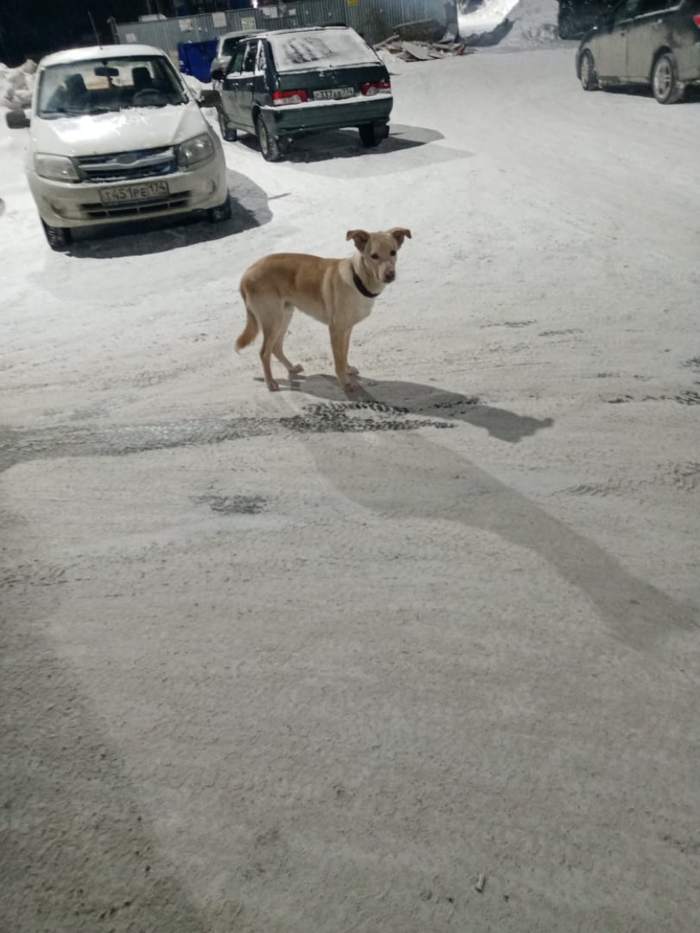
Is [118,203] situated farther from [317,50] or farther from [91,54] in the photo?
[317,50]

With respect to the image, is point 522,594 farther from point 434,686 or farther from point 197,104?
point 197,104

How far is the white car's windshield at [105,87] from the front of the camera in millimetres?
7801

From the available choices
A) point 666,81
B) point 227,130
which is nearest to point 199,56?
point 227,130

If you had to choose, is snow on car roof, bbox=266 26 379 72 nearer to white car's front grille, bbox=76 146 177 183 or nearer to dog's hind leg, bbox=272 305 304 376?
white car's front grille, bbox=76 146 177 183

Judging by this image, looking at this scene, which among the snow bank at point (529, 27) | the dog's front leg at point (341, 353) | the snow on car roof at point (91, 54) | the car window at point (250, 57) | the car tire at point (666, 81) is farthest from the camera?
the snow bank at point (529, 27)

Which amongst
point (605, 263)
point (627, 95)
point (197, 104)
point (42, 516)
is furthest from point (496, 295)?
point (627, 95)

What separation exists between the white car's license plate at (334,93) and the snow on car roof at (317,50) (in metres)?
0.32

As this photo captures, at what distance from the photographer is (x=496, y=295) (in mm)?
5359

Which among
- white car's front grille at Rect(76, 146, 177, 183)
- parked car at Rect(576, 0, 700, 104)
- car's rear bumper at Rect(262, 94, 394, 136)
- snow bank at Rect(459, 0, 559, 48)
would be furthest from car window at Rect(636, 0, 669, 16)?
snow bank at Rect(459, 0, 559, 48)

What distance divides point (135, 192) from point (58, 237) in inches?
44.3

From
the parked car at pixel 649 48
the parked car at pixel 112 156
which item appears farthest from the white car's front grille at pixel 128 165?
the parked car at pixel 649 48

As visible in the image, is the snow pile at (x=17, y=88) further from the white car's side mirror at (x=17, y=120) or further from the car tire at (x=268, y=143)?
the white car's side mirror at (x=17, y=120)

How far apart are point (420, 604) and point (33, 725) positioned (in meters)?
1.37

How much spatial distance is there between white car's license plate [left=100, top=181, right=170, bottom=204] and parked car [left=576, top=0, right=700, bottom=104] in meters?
8.18
